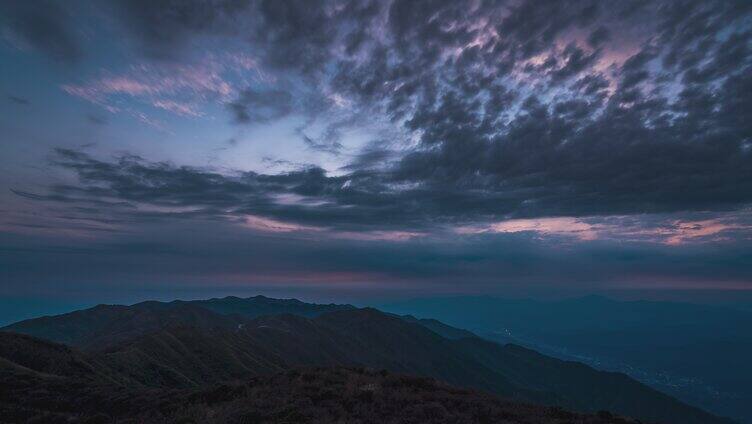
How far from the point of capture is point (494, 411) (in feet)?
60.5

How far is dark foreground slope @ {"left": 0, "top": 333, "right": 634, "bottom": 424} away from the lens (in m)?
17.5

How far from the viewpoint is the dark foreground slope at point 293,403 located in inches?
688

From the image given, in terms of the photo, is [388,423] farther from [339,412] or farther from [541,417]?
[541,417]

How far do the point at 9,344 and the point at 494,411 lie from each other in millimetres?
63999

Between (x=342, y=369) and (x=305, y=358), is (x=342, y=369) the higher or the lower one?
the higher one

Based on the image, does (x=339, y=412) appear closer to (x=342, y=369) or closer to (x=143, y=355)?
(x=342, y=369)

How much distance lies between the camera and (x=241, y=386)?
2319 cm

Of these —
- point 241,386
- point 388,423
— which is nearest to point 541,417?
point 388,423

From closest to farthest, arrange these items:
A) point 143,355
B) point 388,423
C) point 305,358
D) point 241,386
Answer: point 388,423, point 241,386, point 143,355, point 305,358

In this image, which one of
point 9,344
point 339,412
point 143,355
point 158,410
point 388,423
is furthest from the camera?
point 143,355

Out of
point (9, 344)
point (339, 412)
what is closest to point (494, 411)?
point (339, 412)

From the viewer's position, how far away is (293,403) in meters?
19.0

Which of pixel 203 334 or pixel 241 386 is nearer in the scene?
pixel 241 386

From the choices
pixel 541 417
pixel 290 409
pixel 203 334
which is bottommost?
pixel 203 334
